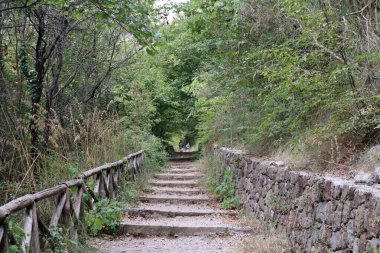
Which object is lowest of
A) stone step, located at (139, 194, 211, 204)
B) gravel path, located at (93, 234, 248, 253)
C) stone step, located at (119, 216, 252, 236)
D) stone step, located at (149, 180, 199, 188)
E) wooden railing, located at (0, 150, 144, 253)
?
gravel path, located at (93, 234, 248, 253)

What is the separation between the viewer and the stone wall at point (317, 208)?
2709 millimetres

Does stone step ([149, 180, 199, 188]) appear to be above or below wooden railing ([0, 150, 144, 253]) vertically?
below

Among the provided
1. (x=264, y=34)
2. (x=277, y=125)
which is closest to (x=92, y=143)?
(x=277, y=125)

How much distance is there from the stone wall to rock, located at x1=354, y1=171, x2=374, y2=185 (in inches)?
2.6

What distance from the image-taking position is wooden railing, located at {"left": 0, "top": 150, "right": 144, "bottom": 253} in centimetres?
271

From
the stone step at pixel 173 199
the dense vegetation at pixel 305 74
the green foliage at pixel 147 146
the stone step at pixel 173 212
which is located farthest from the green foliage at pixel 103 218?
the green foliage at pixel 147 146

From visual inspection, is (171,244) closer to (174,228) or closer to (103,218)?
(174,228)

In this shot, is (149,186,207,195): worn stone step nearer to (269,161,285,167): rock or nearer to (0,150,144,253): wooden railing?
(0,150,144,253): wooden railing

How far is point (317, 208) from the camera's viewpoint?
A: 3639 mm

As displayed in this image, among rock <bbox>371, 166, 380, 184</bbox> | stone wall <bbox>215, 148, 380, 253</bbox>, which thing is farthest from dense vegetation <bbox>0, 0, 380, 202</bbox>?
rock <bbox>371, 166, 380, 184</bbox>

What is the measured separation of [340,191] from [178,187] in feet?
21.3

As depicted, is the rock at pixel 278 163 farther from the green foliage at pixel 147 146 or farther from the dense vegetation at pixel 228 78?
the green foliage at pixel 147 146

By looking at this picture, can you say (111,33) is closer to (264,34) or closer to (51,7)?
(51,7)

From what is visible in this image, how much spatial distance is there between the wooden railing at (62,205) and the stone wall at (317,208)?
92.3 inches
